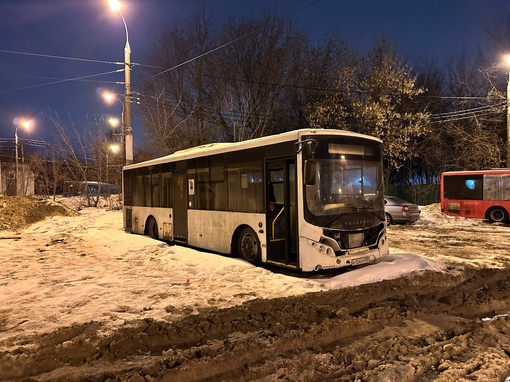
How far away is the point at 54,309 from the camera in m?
5.79

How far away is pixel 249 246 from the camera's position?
8.99m

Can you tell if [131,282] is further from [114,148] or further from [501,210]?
[114,148]

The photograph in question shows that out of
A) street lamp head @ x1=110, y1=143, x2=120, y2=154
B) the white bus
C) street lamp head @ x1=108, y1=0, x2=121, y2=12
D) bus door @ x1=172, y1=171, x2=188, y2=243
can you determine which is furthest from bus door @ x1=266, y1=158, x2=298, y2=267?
street lamp head @ x1=110, y1=143, x2=120, y2=154

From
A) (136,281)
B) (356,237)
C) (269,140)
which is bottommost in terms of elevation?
(136,281)

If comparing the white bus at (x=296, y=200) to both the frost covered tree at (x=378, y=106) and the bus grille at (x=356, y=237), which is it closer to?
the bus grille at (x=356, y=237)

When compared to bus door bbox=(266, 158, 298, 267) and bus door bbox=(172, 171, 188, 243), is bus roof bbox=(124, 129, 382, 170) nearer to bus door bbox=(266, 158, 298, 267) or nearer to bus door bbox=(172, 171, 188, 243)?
bus door bbox=(266, 158, 298, 267)

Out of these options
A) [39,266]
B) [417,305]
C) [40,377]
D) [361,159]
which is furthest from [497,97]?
[40,377]

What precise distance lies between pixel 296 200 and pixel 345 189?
109 cm

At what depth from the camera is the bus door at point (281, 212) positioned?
26.2ft

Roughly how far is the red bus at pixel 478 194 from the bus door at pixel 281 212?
15848 millimetres

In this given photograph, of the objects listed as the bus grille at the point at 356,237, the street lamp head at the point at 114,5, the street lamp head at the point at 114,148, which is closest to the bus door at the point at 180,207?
the bus grille at the point at 356,237

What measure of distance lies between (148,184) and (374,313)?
998cm

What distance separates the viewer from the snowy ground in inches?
208

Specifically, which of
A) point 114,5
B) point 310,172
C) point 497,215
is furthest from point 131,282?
point 497,215
